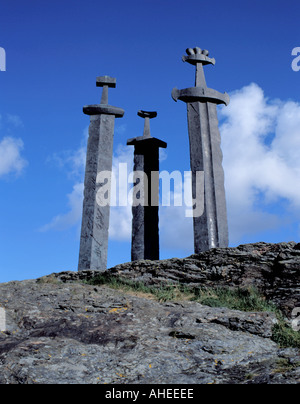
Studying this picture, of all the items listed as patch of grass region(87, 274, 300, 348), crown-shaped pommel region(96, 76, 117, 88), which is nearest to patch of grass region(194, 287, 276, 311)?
patch of grass region(87, 274, 300, 348)

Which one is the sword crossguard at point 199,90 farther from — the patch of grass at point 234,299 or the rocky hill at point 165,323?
the patch of grass at point 234,299

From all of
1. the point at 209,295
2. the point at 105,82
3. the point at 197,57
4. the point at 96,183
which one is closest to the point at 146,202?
the point at 96,183

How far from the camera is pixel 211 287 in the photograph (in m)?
6.39

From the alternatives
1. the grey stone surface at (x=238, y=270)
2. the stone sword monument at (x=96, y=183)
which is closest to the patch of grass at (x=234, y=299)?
the grey stone surface at (x=238, y=270)

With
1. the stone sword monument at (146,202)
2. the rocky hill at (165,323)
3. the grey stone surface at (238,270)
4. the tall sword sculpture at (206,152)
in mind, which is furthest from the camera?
the stone sword monument at (146,202)

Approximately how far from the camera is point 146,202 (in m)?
10.6

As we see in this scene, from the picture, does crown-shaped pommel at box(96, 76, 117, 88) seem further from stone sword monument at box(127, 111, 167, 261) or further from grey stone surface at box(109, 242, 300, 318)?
grey stone surface at box(109, 242, 300, 318)

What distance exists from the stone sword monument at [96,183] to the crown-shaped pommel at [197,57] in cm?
206

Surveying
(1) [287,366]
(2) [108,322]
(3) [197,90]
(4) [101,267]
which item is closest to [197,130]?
(3) [197,90]

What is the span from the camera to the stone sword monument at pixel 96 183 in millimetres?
8820

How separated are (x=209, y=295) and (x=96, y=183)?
4206mm

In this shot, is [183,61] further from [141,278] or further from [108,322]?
[108,322]

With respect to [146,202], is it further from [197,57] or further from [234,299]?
[234,299]
